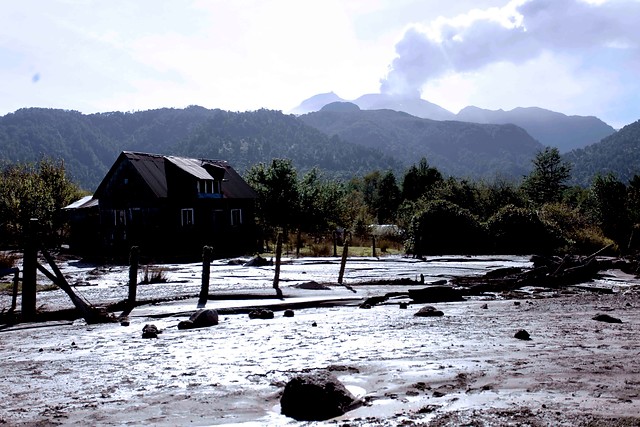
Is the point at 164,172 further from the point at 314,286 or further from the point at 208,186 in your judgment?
the point at 314,286

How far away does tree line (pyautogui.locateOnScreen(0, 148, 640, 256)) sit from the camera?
146ft

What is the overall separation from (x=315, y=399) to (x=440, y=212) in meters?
39.4

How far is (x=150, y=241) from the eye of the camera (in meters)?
44.7

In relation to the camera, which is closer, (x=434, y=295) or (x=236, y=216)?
(x=434, y=295)

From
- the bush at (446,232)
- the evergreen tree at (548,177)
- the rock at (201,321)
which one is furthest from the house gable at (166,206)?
the evergreen tree at (548,177)

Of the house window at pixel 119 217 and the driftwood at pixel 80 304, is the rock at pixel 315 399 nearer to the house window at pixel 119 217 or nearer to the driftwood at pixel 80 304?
the driftwood at pixel 80 304

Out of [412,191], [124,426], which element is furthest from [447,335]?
[412,191]

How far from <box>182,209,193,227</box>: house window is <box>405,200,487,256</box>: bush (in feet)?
53.9

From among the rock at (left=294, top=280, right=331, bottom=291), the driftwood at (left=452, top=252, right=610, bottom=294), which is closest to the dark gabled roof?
the rock at (left=294, top=280, right=331, bottom=291)

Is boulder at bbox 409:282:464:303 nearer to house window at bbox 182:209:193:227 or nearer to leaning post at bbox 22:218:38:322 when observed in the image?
leaning post at bbox 22:218:38:322

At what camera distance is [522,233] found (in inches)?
1742

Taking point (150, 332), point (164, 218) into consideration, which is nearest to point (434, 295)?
point (150, 332)

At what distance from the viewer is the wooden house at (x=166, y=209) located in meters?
44.9

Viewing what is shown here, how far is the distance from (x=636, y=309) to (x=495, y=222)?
1227 inches
